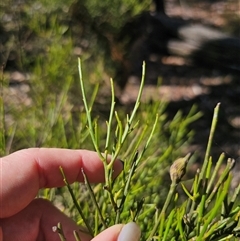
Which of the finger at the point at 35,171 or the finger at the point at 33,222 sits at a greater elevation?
the finger at the point at 35,171

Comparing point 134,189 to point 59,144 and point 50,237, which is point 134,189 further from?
point 59,144

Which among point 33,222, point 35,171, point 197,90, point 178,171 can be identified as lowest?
point 197,90

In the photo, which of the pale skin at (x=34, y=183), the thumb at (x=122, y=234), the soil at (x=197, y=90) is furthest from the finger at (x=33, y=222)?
the soil at (x=197, y=90)

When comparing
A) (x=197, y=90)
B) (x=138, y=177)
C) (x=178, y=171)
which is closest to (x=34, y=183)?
(x=138, y=177)

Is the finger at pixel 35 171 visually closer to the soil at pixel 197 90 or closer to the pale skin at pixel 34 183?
the pale skin at pixel 34 183

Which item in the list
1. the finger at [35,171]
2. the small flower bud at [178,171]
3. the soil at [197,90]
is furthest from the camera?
the soil at [197,90]

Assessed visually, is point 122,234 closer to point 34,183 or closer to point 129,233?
point 129,233

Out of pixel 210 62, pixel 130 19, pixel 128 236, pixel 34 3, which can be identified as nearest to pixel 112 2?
pixel 130 19
